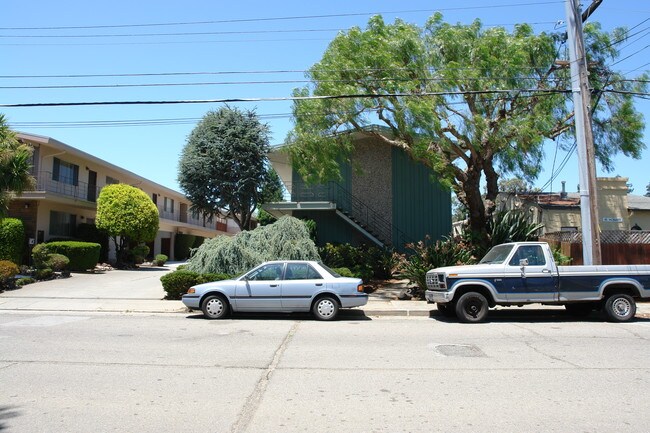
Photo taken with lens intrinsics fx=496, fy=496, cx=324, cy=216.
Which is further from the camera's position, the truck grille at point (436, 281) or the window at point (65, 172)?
the window at point (65, 172)

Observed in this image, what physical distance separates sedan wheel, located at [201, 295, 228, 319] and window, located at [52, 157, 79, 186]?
2077 cm

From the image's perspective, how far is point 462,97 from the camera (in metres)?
16.0

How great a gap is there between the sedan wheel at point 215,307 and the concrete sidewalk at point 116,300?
1.90 metres

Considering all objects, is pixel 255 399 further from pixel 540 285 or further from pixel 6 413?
pixel 540 285

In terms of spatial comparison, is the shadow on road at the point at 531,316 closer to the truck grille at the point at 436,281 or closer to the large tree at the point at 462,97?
the truck grille at the point at 436,281

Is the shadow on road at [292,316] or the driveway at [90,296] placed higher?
the driveway at [90,296]

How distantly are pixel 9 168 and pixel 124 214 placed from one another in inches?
398

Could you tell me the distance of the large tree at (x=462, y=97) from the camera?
49.9 feet

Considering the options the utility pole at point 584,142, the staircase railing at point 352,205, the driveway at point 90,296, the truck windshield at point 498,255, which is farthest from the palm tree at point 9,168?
the utility pole at point 584,142

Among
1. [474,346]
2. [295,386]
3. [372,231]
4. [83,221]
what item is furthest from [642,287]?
[83,221]

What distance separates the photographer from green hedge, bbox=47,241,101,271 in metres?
24.6

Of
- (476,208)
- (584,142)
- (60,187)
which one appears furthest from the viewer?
(60,187)

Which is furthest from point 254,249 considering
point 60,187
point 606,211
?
point 606,211

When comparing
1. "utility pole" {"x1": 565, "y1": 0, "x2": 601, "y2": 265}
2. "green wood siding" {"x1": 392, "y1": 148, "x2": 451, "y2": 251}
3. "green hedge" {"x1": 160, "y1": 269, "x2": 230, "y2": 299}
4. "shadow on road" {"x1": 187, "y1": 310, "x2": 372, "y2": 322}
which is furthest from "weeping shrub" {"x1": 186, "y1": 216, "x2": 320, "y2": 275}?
"utility pole" {"x1": 565, "y1": 0, "x2": 601, "y2": 265}
